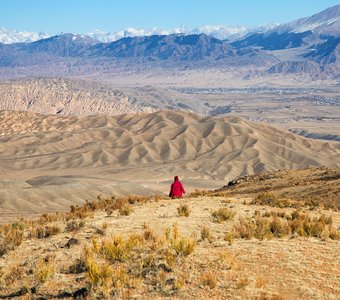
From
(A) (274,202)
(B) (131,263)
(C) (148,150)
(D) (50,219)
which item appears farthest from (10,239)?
(C) (148,150)

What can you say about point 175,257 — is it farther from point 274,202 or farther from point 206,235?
point 274,202

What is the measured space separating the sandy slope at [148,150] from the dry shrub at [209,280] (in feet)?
218

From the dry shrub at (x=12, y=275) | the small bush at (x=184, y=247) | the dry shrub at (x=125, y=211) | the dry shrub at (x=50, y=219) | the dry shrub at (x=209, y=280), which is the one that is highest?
the small bush at (x=184, y=247)

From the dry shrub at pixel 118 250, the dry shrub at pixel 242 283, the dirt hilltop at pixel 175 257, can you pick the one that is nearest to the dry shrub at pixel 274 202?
the dirt hilltop at pixel 175 257

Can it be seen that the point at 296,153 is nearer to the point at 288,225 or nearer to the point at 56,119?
the point at 56,119

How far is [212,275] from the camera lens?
1021 cm

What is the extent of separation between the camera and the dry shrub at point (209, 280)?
999cm

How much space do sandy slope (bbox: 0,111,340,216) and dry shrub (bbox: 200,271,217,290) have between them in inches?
2621

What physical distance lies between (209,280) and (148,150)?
380 feet

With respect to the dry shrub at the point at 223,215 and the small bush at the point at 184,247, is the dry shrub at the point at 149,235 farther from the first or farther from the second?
the dry shrub at the point at 223,215

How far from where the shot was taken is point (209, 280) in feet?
33.2

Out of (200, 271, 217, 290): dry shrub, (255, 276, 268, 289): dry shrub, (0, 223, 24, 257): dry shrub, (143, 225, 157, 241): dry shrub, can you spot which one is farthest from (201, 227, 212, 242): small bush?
(0, 223, 24, 257): dry shrub

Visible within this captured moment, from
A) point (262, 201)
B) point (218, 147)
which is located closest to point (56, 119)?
point (218, 147)

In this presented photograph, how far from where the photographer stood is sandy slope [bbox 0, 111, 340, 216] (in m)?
105
